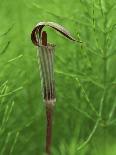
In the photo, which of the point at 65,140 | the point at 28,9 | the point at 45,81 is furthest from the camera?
the point at 28,9

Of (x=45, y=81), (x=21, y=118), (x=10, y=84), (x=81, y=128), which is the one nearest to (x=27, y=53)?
(x=10, y=84)

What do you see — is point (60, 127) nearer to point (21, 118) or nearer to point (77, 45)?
point (21, 118)

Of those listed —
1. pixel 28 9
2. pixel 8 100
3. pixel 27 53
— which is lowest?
pixel 8 100

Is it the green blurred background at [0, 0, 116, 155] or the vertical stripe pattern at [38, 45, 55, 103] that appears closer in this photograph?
the vertical stripe pattern at [38, 45, 55, 103]

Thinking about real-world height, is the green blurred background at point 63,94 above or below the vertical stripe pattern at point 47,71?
below

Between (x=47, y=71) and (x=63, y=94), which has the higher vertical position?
(x=47, y=71)

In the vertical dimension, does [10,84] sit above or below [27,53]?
below

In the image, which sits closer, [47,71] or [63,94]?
[47,71]

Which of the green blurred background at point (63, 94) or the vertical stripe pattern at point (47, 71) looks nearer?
the vertical stripe pattern at point (47, 71)

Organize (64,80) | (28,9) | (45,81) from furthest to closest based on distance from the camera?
(28,9) → (64,80) → (45,81)

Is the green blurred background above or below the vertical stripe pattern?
below

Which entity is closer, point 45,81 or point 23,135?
point 45,81
